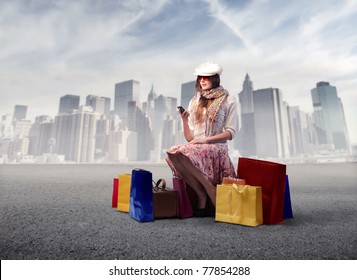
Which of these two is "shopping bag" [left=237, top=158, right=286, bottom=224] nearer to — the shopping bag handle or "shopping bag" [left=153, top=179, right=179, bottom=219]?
the shopping bag handle

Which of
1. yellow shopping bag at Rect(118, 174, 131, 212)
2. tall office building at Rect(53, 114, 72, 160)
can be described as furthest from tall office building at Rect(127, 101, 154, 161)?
yellow shopping bag at Rect(118, 174, 131, 212)

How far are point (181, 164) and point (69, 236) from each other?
2.90 ft

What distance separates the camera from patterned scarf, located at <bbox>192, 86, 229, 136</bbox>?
1956 mm

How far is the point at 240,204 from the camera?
167 centimetres

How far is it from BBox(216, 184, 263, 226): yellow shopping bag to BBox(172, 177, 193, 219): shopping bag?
10.5 inches

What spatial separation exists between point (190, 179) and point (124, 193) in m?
0.65

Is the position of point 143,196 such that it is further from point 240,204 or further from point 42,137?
point 42,137

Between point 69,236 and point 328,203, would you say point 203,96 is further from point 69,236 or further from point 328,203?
point 328,203

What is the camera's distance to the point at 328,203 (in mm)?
2646

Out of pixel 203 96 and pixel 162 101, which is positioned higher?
pixel 162 101

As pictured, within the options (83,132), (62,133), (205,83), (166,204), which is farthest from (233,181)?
(62,133)

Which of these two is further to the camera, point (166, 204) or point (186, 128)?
point (186, 128)

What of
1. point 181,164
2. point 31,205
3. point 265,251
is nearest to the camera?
point 265,251
